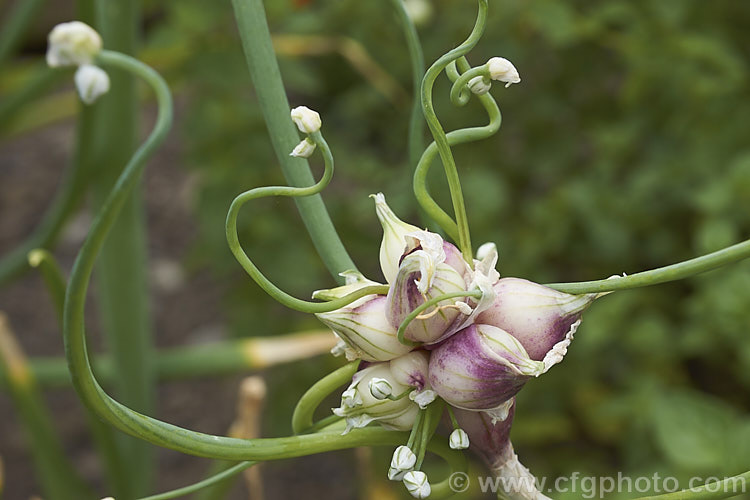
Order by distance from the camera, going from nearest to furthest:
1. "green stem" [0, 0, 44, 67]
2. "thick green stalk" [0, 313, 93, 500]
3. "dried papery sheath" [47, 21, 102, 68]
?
"dried papery sheath" [47, 21, 102, 68], "thick green stalk" [0, 313, 93, 500], "green stem" [0, 0, 44, 67]

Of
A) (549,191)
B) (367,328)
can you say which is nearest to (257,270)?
(367,328)

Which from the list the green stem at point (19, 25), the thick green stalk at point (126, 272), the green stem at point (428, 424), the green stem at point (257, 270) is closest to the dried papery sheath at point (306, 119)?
the green stem at point (257, 270)

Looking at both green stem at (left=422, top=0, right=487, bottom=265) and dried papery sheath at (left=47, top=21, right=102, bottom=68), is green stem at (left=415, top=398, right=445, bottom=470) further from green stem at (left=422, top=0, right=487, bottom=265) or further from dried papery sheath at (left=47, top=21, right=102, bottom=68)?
dried papery sheath at (left=47, top=21, right=102, bottom=68)

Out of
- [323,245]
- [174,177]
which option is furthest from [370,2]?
[323,245]

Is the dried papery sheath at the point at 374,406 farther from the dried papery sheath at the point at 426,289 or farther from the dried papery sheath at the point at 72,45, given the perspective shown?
the dried papery sheath at the point at 72,45

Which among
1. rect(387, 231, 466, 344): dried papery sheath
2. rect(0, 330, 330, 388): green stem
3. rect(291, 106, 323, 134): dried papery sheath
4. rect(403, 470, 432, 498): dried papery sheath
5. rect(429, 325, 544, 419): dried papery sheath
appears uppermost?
rect(291, 106, 323, 134): dried papery sheath

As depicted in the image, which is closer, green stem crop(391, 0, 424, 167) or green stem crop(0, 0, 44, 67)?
green stem crop(391, 0, 424, 167)

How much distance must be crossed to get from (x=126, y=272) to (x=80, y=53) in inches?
21.4

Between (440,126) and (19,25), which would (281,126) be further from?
(19,25)

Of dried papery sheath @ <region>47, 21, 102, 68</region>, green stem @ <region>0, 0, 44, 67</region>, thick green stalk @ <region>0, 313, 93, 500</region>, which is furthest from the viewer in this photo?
green stem @ <region>0, 0, 44, 67</region>

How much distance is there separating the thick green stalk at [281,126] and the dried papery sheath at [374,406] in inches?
1.7

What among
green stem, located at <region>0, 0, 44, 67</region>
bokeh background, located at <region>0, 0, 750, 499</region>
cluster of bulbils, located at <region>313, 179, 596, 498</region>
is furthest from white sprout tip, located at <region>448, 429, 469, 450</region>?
green stem, located at <region>0, 0, 44, 67</region>

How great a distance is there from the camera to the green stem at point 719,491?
27 centimetres

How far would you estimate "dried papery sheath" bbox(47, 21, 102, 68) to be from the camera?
0.82 ft
